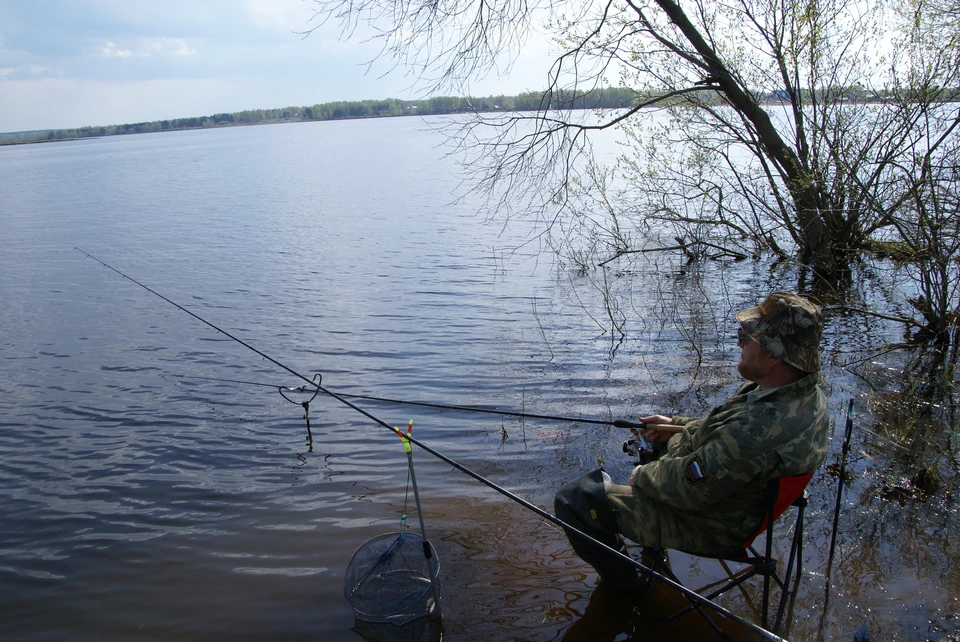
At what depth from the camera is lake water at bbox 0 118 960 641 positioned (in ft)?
13.8

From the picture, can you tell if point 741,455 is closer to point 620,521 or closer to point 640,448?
point 620,521

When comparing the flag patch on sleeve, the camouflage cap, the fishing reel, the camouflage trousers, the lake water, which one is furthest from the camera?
the lake water

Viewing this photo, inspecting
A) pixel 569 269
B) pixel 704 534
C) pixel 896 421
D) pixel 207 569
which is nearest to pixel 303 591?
pixel 207 569

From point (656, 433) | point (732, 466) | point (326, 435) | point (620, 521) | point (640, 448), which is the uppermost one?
point (732, 466)

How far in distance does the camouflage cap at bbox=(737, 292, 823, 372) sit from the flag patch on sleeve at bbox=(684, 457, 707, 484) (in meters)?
0.56

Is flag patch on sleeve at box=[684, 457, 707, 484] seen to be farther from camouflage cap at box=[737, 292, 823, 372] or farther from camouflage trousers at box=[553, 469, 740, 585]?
camouflage cap at box=[737, 292, 823, 372]

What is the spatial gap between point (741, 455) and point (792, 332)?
0.55m

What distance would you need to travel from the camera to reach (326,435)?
7.00 meters

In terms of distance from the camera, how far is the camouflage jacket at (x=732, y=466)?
293 centimetres

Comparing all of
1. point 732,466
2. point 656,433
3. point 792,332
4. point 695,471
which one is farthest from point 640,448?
point 792,332

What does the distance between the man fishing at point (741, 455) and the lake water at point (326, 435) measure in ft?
2.51

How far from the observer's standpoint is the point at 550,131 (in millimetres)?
10234

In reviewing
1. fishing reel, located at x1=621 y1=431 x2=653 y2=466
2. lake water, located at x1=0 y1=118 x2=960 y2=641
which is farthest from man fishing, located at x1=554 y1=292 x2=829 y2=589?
lake water, located at x1=0 y1=118 x2=960 y2=641

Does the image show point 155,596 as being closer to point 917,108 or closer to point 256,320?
point 256,320
